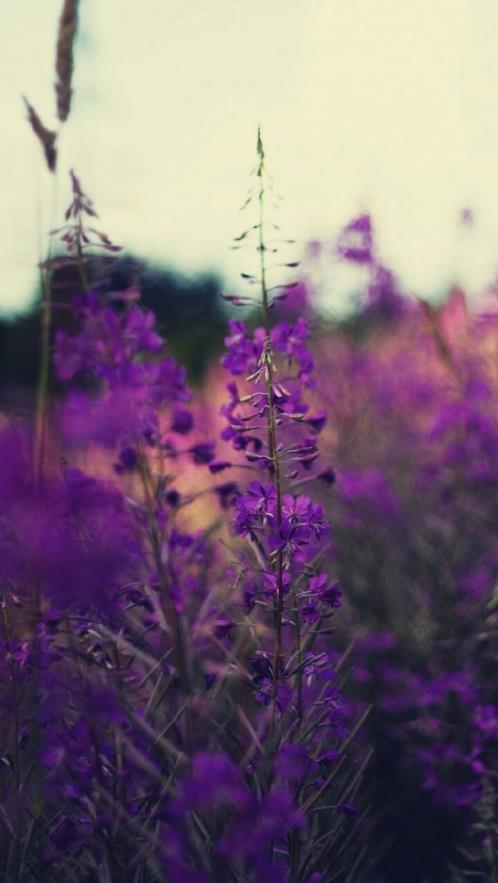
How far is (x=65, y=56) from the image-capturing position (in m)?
1.33

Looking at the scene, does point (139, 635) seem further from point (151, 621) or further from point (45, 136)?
point (45, 136)

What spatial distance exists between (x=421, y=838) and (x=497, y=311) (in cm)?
230

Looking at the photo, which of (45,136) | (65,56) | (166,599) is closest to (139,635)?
(166,599)

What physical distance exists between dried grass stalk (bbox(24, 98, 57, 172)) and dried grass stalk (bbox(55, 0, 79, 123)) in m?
0.03

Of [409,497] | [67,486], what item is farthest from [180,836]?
[409,497]

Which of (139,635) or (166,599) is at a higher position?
(166,599)

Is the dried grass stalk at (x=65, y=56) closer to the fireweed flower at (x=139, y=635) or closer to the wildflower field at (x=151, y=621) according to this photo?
the wildflower field at (x=151, y=621)

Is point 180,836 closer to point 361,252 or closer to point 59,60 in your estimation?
point 59,60

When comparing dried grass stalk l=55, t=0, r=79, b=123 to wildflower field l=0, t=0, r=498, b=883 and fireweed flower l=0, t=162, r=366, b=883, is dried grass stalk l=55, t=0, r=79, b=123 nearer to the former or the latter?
wildflower field l=0, t=0, r=498, b=883

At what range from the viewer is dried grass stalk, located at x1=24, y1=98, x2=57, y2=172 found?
1.31m

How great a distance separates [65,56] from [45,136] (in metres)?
0.14

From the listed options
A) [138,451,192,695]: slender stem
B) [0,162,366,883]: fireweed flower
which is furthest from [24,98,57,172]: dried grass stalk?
[138,451,192,695]: slender stem

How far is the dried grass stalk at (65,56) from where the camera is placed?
132 centimetres

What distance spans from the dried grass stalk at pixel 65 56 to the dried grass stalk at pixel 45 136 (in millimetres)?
34
